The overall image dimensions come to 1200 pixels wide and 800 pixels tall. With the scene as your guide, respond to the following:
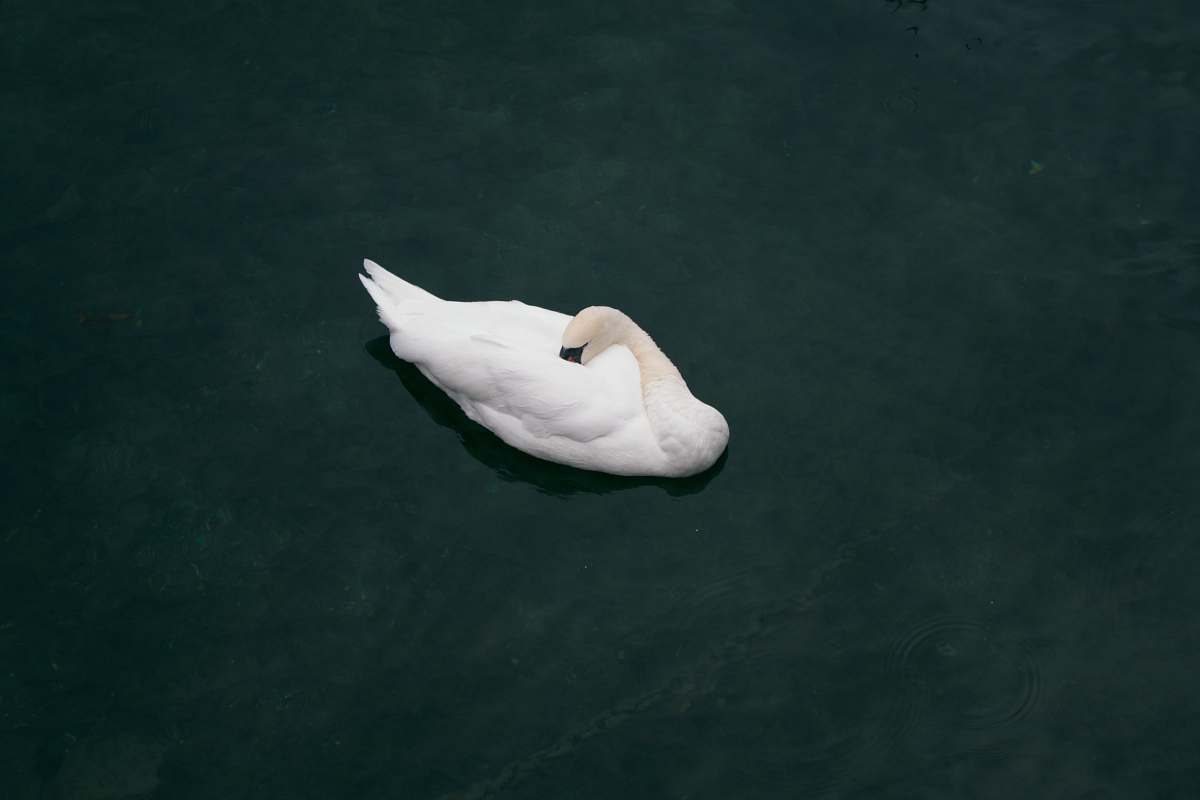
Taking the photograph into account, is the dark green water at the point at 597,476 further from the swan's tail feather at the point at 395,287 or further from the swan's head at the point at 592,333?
the swan's head at the point at 592,333

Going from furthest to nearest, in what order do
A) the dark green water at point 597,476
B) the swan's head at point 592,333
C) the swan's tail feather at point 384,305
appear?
the swan's tail feather at point 384,305 → the swan's head at point 592,333 → the dark green water at point 597,476

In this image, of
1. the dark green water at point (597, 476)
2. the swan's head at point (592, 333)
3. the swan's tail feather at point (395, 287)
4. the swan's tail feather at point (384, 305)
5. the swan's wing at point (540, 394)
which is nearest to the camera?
the dark green water at point (597, 476)

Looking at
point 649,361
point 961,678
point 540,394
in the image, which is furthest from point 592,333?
point 961,678

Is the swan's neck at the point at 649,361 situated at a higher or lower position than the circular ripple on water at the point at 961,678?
higher

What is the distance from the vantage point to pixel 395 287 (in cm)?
973

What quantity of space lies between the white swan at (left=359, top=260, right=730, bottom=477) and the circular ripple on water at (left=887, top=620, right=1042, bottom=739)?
185 cm

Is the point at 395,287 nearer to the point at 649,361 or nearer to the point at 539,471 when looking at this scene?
the point at 539,471

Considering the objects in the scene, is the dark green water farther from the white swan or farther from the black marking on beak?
the black marking on beak

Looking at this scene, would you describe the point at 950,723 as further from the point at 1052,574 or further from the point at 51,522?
the point at 51,522

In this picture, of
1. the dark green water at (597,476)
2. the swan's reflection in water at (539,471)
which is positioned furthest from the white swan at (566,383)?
the dark green water at (597,476)

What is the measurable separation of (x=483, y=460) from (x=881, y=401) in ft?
9.28

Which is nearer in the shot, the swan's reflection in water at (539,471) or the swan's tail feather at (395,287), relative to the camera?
the swan's reflection in water at (539,471)

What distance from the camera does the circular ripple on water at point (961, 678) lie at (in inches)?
315

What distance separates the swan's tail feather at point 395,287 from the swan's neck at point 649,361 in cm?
147
